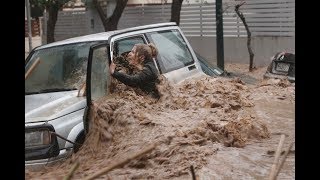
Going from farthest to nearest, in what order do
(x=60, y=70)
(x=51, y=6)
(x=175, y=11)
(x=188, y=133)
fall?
(x=51, y=6), (x=175, y=11), (x=60, y=70), (x=188, y=133)

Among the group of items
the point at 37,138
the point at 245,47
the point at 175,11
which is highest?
the point at 175,11

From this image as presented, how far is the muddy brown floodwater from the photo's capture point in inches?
156

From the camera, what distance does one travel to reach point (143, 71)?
227 inches

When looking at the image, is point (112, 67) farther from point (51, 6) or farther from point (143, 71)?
point (51, 6)

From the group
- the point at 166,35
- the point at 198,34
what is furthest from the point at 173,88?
the point at 198,34

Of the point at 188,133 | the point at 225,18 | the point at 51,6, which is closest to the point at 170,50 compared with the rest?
the point at 188,133

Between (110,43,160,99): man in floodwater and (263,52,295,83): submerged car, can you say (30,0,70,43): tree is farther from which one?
(110,43,160,99): man in floodwater

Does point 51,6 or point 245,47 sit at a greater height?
point 51,6

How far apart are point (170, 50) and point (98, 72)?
1406 millimetres

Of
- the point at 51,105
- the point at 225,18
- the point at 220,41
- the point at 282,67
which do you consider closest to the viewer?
the point at 51,105

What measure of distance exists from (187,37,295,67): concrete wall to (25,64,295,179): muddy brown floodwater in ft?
29.3

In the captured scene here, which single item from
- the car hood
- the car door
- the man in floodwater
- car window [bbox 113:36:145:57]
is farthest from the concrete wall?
the car hood

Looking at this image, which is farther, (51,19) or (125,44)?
(51,19)

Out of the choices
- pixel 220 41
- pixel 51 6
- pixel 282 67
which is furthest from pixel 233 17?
pixel 282 67
